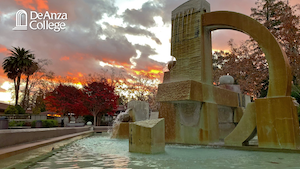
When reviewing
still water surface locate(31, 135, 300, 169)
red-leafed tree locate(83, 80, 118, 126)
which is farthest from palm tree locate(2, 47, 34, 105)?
still water surface locate(31, 135, 300, 169)

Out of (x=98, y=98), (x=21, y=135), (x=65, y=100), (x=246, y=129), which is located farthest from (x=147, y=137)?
(x=65, y=100)

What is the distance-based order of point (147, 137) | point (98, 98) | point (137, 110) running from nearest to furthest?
point (147, 137)
point (137, 110)
point (98, 98)

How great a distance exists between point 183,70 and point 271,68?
110 inches

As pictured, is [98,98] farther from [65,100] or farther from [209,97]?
[209,97]

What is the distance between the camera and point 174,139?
7.60m

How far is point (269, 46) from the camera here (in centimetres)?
611

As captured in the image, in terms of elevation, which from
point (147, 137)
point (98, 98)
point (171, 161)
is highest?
point (98, 98)

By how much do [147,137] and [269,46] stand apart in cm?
426

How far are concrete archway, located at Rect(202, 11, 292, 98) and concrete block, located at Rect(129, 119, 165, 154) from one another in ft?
10.6

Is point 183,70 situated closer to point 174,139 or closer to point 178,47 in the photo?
point 178,47

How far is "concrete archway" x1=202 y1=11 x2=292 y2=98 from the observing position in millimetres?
5754

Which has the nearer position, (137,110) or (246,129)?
(246,129)

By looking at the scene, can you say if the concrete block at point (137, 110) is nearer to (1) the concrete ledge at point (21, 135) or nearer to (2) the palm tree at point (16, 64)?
(1) the concrete ledge at point (21, 135)

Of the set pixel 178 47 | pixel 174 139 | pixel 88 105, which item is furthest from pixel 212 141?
pixel 88 105
